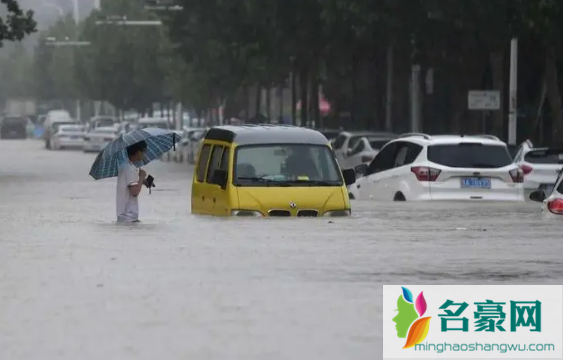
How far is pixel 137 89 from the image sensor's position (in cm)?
12362

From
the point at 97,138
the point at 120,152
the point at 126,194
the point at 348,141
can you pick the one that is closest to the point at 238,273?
the point at 126,194

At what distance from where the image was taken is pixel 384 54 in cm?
6144

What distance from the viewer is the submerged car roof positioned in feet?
82.8

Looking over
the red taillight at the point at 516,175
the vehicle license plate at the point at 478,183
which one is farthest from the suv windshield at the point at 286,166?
the red taillight at the point at 516,175

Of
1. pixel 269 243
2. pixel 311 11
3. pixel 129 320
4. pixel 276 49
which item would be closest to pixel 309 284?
pixel 129 320

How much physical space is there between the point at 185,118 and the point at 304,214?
4445 inches

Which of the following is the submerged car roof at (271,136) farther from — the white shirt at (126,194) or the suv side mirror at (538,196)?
the suv side mirror at (538,196)

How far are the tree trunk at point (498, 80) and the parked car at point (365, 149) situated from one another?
8.23 metres

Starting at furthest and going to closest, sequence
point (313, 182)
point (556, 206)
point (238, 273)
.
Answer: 1. point (313, 182)
2. point (556, 206)
3. point (238, 273)

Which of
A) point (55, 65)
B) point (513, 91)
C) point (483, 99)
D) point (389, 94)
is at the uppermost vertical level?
point (513, 91)

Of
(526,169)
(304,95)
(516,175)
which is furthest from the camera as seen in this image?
(304,95)

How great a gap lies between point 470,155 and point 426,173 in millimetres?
737

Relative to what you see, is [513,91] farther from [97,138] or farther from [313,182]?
[97,138]

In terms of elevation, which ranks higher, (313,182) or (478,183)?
(313,182)
